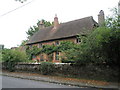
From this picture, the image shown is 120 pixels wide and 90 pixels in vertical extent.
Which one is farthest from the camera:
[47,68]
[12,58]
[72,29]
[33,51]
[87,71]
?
[33,51]

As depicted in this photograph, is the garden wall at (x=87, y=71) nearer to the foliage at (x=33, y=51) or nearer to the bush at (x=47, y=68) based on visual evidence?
the bush at (x=47, y=68)

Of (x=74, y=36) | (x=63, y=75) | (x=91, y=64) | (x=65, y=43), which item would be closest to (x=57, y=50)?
(x=65, y=43)

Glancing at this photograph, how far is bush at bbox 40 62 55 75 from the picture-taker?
16.2 m

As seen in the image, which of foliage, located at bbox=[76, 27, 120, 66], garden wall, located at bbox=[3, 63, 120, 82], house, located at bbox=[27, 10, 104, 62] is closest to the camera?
foliage, located at bbox=[76, 27, 120, 66]

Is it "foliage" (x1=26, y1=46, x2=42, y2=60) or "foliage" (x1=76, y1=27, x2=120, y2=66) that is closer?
"foliage" (x1=76, y1=27, x2=120, y2=66)

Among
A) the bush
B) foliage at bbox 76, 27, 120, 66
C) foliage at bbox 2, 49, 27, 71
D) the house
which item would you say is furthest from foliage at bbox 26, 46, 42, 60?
foliage at bbox 76, 27, 120, 66

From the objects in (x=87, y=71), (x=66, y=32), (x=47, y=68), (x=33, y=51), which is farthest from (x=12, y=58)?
(x=87, y=71)

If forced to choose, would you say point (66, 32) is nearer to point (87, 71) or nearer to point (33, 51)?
point (33, 51)

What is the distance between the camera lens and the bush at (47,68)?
1616 centimetres

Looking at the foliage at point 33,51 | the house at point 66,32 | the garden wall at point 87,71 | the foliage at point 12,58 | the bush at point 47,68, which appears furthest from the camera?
the foliage at point 33,51

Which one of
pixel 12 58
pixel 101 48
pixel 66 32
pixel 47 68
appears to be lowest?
pixel 47 68

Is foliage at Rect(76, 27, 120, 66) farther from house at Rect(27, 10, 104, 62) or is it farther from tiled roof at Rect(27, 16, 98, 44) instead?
tiled roof at Rect(27, 16, 98, 44)

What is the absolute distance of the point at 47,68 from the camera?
54.2 feet

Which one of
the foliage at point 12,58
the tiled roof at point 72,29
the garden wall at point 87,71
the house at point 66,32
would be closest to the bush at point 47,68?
the garden wall at point 87,71
